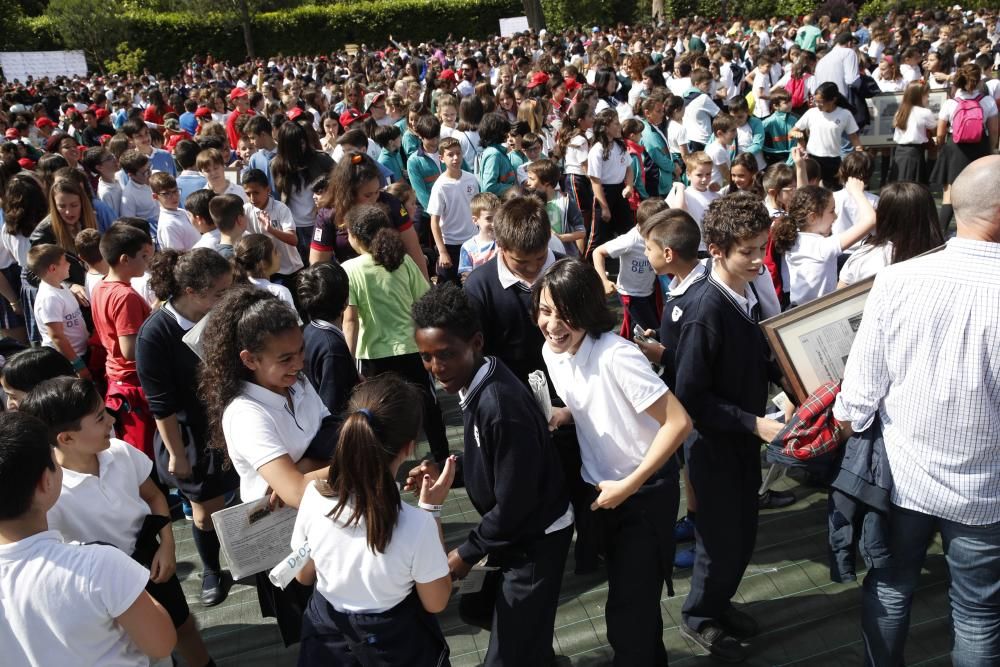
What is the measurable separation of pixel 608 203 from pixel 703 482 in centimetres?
448

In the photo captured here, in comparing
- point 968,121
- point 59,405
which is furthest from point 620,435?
point 968,121

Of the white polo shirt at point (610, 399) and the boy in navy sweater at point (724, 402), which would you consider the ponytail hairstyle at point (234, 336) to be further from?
the boy in navy sweater at point (724, 402)

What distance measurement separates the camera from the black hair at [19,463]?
2.01m

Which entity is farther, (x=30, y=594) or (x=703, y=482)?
(x=703, y=482)

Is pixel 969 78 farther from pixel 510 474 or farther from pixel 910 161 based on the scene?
pixel 510 474

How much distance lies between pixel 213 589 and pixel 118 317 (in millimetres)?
1434

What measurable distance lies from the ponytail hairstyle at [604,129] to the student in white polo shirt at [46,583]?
5.56 metres

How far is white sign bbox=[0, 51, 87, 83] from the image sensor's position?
1051 inches

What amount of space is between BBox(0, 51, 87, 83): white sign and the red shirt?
26.8 m

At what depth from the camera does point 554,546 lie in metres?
2.62

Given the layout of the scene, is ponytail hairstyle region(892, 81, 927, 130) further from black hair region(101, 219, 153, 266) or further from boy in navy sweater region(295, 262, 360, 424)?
black hair region(101, 219, 153, 266)

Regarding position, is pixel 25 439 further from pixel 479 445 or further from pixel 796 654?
pixel 796 654

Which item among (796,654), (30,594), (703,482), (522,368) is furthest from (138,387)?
(796,654)

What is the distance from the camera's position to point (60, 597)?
6.61 feet
